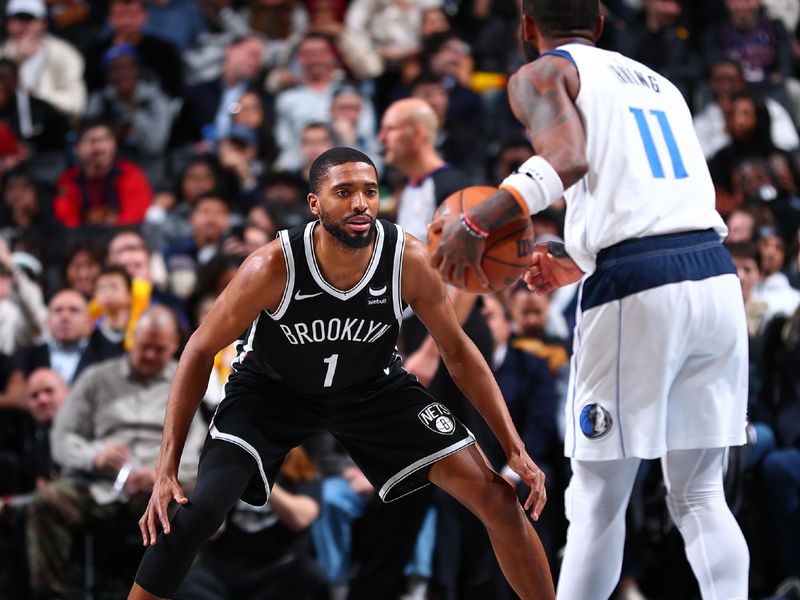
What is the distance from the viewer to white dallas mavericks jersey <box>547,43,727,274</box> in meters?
3.79

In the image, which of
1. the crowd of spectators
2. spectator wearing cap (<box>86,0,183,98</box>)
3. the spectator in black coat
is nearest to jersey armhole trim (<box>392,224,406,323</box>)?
the crowd of spectators

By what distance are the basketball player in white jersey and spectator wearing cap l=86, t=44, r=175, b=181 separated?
24.0 feet

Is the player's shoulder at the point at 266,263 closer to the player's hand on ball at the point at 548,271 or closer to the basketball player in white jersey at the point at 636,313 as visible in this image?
the basketball player in white jersey at the point at 636,313

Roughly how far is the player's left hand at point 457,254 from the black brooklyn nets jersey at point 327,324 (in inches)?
28.1

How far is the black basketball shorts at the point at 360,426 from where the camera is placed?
438 centimetres

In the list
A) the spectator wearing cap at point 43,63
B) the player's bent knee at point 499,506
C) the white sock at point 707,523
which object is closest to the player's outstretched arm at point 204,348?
the player's bent knee at point 499,506

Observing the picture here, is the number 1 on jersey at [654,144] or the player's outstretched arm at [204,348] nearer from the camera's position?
the number 1 on jersey at [654,144]

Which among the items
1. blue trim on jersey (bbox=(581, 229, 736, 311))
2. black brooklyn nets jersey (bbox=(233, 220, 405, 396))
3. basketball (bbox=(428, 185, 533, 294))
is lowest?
black brooklyn nets jersey (bbox=(233, 220, 405, 396))

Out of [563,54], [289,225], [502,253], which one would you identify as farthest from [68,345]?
[563,54]

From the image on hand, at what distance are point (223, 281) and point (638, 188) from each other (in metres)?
4.29

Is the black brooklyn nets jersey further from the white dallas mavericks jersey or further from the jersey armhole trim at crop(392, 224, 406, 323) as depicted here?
the white dallas mavericks jersey

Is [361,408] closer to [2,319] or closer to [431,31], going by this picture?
[2,319]

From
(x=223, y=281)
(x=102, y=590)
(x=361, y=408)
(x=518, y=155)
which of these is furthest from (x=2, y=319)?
(x=361, y=408)

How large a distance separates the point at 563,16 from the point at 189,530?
2195 mm
